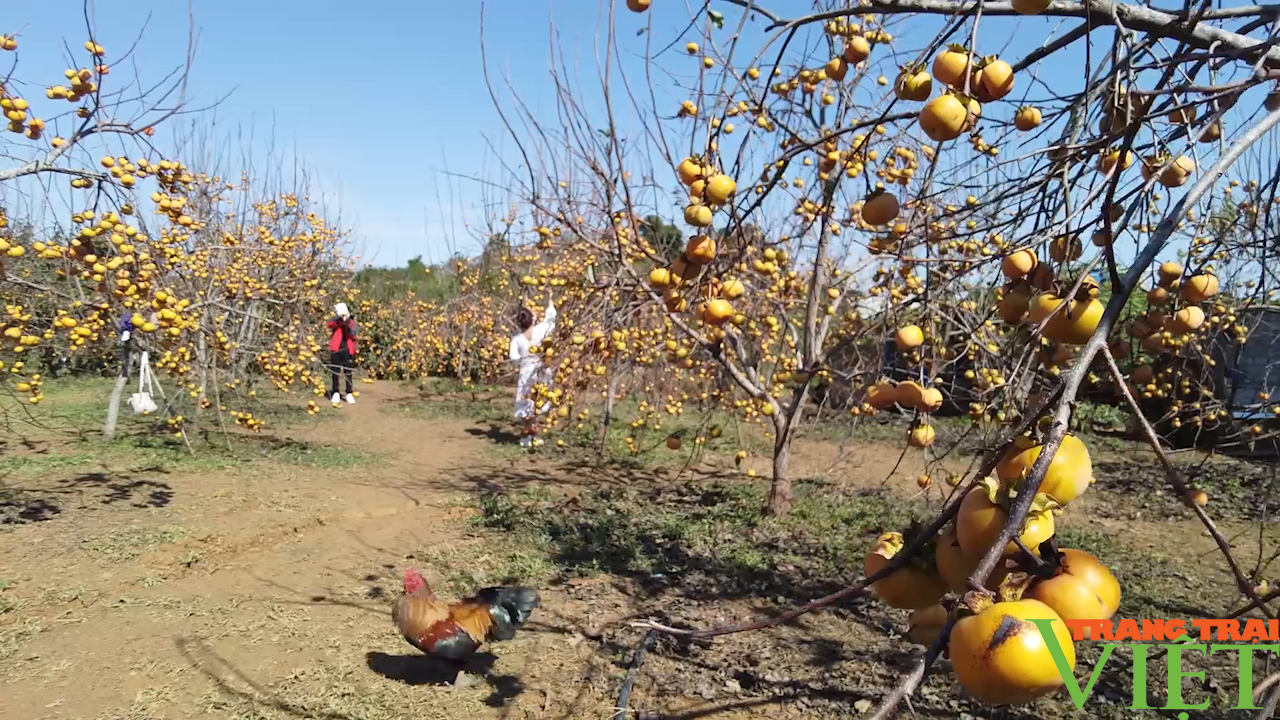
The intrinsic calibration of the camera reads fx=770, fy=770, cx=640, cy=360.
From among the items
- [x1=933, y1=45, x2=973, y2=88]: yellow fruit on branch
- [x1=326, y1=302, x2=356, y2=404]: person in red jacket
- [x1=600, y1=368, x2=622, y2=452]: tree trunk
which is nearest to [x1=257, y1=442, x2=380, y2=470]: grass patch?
[x1=600, y1=368, x2=622, y2=452]: tree trunk

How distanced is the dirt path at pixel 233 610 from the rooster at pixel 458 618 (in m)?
0.15

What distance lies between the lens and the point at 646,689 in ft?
8.73

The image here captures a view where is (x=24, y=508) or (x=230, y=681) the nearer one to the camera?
(x=230, y=681)

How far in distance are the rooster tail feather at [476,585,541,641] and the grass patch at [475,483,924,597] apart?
0.83 meters

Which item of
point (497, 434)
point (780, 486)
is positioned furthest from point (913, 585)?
point (497, 434)

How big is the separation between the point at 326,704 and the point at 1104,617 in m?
2.48

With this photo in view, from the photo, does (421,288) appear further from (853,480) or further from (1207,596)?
(1207,596)

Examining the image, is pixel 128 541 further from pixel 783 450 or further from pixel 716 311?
pixel 716 311

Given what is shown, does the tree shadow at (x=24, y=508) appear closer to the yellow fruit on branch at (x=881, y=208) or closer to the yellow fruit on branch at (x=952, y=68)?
the yellow fruit on branch at (x=881, y=208)

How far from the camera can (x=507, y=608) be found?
2.87m

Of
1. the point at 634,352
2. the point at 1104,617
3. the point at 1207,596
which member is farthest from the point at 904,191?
the point at 1104,617

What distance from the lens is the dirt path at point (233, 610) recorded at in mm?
2527

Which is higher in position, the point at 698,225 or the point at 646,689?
the point at 698,225

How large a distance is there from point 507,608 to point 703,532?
1739 millimetres
